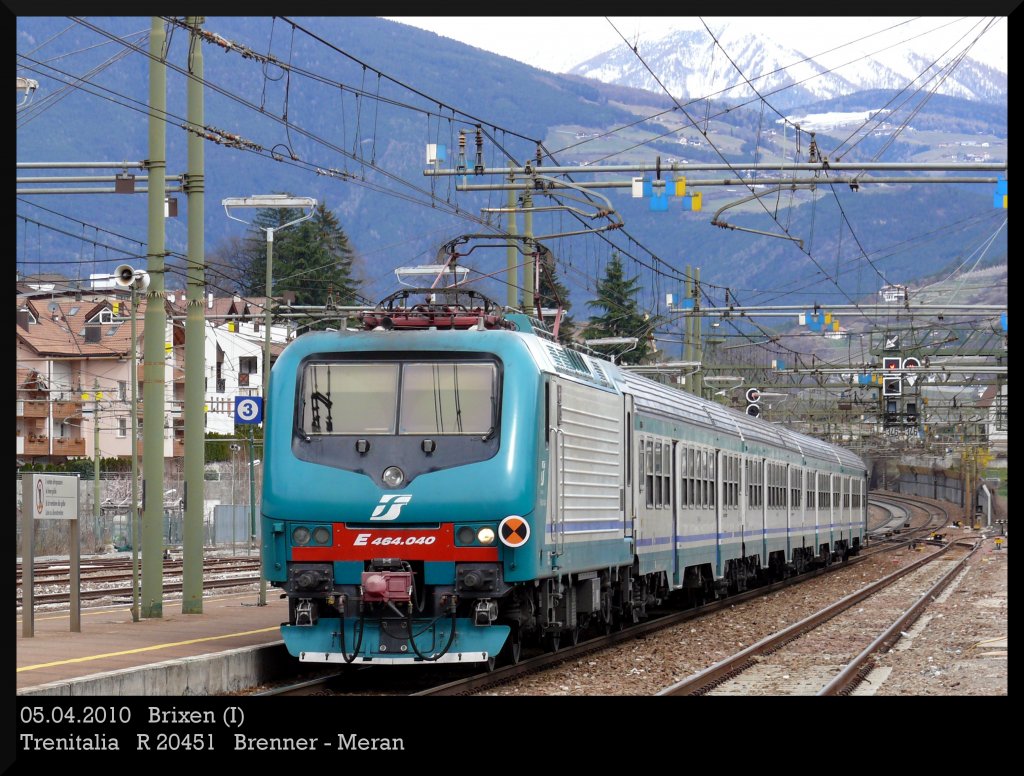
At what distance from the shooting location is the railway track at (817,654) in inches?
608

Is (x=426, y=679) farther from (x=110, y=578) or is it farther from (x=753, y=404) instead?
(x=753, y=404)

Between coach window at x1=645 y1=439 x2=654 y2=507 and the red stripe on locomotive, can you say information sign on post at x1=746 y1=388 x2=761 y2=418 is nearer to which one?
coach window at x1=645 y1=439 x2=654 y2=507

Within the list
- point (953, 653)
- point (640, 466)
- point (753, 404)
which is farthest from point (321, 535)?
point (753, 404)

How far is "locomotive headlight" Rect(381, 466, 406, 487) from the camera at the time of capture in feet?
46.8

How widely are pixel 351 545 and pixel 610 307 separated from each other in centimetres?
7453


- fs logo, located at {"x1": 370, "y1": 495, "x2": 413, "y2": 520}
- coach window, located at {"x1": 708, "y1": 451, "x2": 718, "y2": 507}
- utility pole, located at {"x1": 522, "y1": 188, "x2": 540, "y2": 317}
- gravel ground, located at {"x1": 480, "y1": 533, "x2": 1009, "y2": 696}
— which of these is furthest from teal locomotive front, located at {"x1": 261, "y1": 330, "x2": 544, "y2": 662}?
utility pole, located at {"x1": 522, "y1": 188, "x2": 540, "y2": 317}

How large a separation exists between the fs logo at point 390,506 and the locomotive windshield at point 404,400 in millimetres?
619

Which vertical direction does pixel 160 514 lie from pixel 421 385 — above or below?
below

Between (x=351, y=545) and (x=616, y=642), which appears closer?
(x=351, y=545)

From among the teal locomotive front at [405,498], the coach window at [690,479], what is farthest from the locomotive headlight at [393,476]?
the coach window at [690,479]

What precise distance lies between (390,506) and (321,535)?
0.69 m
